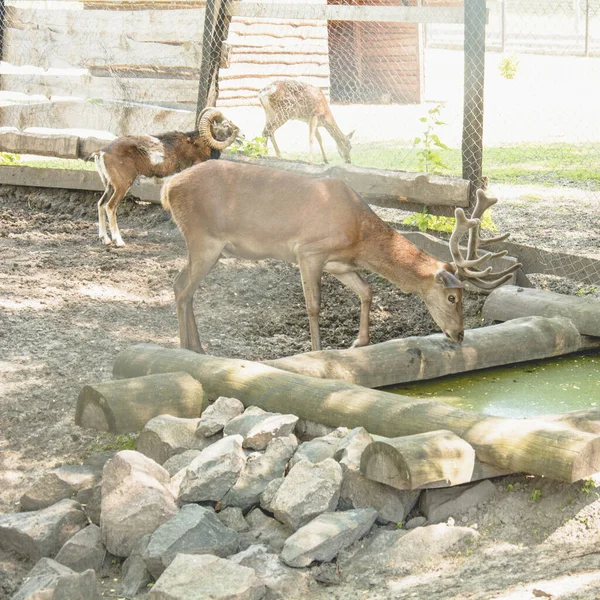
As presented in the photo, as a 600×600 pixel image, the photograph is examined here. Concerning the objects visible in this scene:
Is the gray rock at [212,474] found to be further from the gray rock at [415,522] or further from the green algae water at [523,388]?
the green algae water at [523,388]

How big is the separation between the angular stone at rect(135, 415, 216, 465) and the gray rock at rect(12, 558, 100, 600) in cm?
107

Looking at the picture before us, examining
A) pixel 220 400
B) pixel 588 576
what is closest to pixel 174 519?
pixel 220 400

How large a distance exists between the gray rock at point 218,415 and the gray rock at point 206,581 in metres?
1.22

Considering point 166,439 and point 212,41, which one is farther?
point 212,41

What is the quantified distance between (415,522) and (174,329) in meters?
3.50

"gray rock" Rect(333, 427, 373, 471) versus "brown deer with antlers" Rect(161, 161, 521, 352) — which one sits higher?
"brown deer with antlers" Rect(161, 161, 521, 352)

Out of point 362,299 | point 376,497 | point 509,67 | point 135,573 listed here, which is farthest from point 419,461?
point 509,67

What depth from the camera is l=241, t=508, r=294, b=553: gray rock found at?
4242 millimetres

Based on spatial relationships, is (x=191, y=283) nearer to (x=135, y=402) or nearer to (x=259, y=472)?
(x=135, y=402)

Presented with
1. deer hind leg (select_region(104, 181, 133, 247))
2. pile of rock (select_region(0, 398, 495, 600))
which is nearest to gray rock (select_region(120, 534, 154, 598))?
pile of rock (select_region(0, 398, 495, 600))

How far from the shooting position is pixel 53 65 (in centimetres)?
1377

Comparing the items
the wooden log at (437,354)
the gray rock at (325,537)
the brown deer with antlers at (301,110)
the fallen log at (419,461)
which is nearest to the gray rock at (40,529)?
the gray rock at (325,537)

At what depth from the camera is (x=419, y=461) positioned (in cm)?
412

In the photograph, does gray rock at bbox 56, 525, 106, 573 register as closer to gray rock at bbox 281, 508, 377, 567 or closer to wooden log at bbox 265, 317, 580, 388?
gray rock at bbox 281, 508, 377, 567
